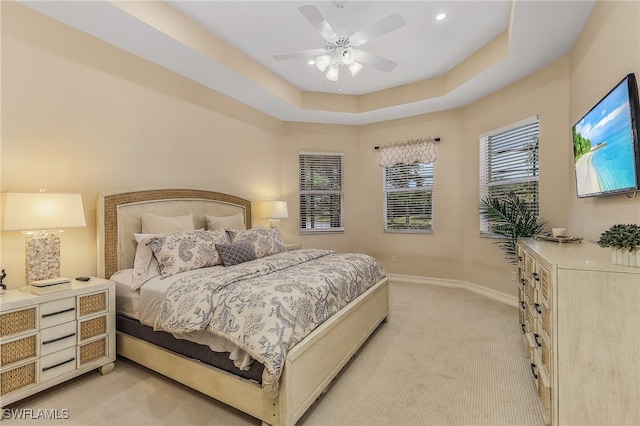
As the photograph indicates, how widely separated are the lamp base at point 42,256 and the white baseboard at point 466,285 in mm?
4442

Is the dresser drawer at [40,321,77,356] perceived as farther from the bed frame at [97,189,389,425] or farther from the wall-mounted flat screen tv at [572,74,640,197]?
the wall-mounted flat screen tv at [572,74,640,197]

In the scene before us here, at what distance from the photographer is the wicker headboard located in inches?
106

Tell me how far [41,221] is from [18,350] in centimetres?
83

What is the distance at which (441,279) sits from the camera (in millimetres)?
4832

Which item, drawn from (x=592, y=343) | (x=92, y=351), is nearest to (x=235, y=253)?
(x=92, y=351)

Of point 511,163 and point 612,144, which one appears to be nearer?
point 612,144

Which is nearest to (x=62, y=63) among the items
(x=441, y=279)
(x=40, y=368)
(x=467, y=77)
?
(x=40, y=368)

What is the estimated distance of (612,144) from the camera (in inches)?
76.0

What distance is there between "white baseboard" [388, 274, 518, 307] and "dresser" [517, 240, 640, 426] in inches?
100

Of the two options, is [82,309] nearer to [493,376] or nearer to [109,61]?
[109,61]

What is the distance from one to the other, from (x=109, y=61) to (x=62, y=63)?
1.28 ft

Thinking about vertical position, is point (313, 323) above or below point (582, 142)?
below

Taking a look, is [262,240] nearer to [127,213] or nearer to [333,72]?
[127,213]

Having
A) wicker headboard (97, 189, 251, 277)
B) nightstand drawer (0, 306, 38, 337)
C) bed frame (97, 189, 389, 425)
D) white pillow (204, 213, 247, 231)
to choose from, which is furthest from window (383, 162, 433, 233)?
nightstand drawer (0, 306, 38, 337)
